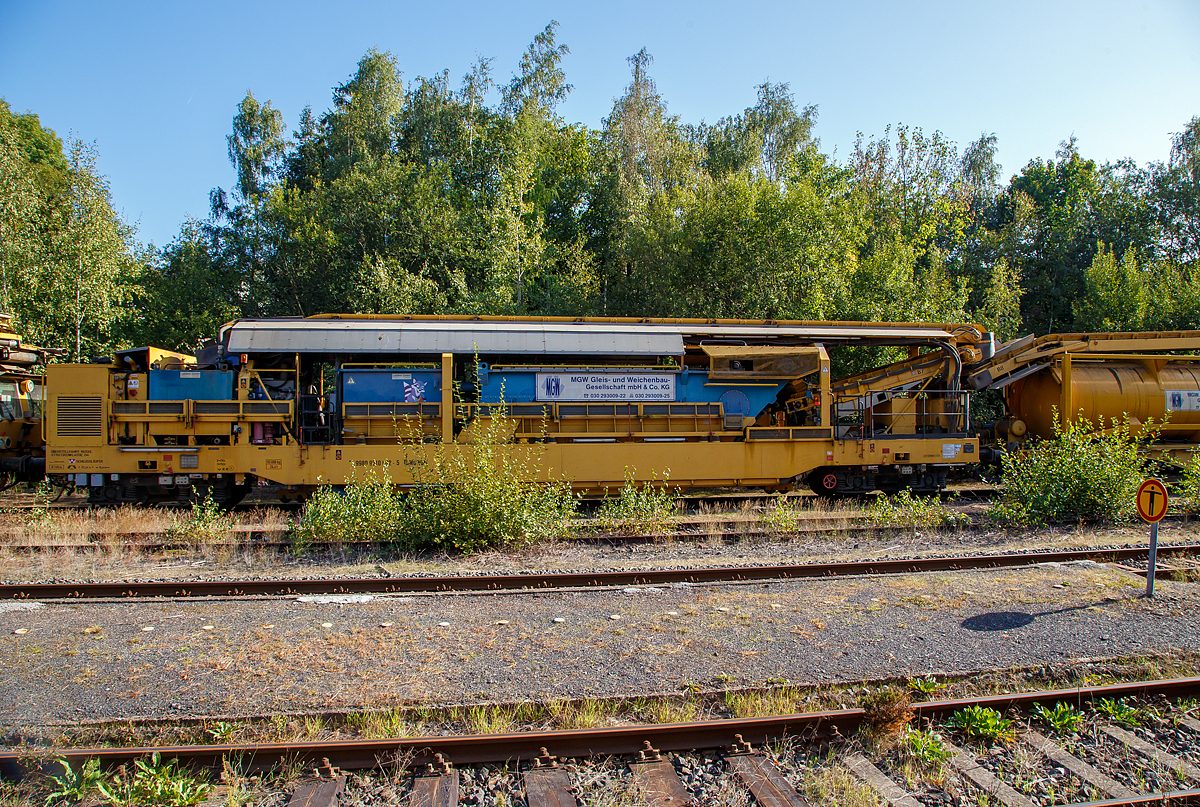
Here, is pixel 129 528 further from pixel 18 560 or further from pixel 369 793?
pixel 369 793

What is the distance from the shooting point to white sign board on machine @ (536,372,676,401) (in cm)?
1201

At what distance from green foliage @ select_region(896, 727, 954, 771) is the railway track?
0.15 ft

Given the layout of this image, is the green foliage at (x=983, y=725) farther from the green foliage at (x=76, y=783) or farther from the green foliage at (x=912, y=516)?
the green foliage at (x=912, y=516)

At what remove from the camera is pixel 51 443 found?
11.0 meters

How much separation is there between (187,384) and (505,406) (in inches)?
230

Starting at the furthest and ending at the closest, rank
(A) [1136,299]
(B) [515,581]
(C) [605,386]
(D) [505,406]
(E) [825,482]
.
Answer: (A) [1136,299] < (E) [825,482] < (C) [605,386] < (D) [505,406] < (B) [515,581]

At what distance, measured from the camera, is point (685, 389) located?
40.6 feet

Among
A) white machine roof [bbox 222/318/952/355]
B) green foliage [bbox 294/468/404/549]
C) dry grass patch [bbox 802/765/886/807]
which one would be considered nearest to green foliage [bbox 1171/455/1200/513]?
white machine roof [bbox 222/318/952/355]

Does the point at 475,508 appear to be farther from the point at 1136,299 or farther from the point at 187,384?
the point at 1136,299

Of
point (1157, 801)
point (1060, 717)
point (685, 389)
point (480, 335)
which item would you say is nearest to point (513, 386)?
point (480, 335)

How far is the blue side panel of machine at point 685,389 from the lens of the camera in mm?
11828

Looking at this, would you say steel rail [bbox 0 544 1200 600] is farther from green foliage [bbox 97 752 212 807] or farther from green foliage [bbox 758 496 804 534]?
green foliage [bbox 97 752 212 807]

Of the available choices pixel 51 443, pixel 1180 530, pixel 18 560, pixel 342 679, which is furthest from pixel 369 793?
pixel 1180 530

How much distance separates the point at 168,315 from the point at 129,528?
2004cm
